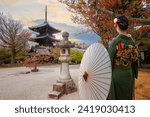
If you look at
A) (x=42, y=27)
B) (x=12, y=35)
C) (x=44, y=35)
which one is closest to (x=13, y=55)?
(x=12, y=35)

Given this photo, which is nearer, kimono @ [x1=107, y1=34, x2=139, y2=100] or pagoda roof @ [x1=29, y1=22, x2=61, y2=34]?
kimono @ [x1=107, y1=34, x2=139, y2=100]

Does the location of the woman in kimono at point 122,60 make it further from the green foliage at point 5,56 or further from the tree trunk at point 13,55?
the green foliage at point 5,56

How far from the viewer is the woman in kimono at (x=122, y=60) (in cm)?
221

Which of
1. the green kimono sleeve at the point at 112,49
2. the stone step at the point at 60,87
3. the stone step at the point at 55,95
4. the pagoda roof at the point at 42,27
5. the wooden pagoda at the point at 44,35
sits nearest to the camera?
the green kimono sleeve at the point at 112,49

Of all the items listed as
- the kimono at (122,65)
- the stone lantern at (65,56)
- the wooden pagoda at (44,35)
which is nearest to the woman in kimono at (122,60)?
the kimono at (122,65)

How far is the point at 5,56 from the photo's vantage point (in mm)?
17828

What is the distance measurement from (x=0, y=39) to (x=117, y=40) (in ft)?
59.7

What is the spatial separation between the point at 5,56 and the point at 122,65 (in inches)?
663

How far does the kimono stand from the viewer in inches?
86.9

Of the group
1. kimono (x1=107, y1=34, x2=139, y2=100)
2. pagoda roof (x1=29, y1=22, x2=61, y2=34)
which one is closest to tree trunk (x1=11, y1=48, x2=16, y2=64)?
pagoda roof (x1=29, y1=22, x2=61, y2=34)

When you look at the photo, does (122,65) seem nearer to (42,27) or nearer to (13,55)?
(13,55)

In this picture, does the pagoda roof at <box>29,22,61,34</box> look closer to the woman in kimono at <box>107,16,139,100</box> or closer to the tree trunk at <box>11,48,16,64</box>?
the tree trunk at <box>11,48,16,64</box>

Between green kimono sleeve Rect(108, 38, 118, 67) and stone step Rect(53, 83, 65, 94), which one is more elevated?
green kimono sleeve Rect(108, 38, 118, 67)

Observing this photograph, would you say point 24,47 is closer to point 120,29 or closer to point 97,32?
point 97,32
